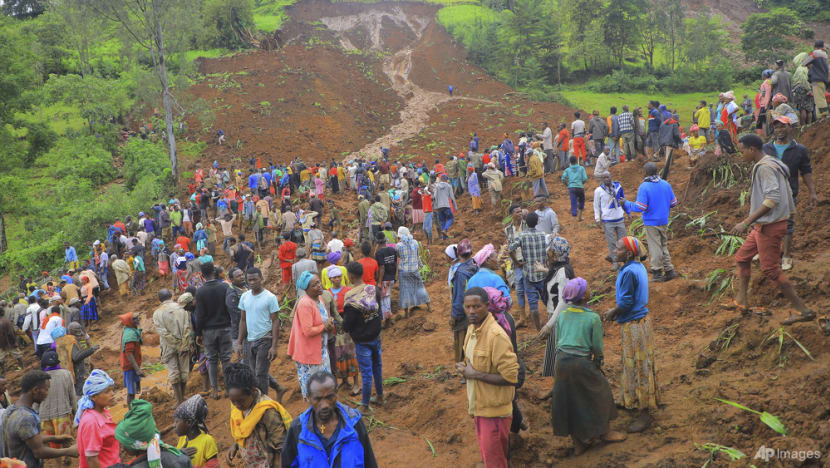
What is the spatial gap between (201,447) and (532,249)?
4.99m

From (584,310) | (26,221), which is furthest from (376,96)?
(584,310)

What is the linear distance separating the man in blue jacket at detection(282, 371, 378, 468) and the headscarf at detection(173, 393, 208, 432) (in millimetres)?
1150

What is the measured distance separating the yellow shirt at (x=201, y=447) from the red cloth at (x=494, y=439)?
6.80 feet

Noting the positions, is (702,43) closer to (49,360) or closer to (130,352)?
(130,352)

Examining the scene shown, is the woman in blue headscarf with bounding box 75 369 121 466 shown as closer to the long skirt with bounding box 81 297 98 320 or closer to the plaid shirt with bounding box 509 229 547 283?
the plaid shirt with bounding box 509 229 547 283

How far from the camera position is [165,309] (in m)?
7.71

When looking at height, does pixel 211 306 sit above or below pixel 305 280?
below

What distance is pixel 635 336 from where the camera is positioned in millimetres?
5023

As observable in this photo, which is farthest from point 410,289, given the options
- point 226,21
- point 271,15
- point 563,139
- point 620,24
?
point 271,15

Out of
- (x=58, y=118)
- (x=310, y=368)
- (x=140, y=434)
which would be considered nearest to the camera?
(x=140, y=434)

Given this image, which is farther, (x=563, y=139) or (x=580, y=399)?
(x=563, y=139)

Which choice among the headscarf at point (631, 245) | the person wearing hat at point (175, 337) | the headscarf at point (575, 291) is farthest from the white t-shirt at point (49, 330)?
the headscarf at point (631, 245)

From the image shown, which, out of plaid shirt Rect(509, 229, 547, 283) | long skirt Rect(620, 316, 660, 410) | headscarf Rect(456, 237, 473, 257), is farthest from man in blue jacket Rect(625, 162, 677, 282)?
long skirt Rect(620, 316, 660, 410)

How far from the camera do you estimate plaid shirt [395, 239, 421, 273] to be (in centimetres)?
969
